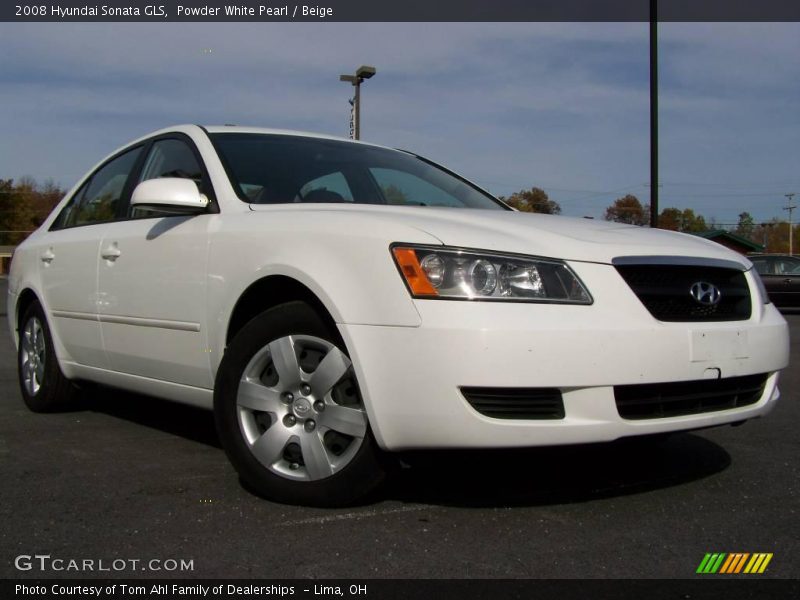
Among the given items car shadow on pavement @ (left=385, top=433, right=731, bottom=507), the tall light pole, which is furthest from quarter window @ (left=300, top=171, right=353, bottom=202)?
the tall light pole

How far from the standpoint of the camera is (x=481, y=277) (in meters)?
2.96

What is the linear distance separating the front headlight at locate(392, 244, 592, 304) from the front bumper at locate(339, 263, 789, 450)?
4cm

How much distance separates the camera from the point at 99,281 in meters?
4.59

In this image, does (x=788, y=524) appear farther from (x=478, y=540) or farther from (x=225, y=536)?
(x=225, y=536)

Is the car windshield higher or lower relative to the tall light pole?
lower

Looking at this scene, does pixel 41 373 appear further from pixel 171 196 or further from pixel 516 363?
pixel 516 363

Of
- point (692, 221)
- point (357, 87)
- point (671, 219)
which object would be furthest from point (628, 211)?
point (357, 87)

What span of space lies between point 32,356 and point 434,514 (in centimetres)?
343

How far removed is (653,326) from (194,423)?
2962mm

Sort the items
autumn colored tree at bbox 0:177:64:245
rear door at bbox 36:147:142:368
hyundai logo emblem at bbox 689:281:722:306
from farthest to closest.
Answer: autumn colored tree at bbox 0:177:64:245 → rear door at bbox 36:147:142:368 → hyundai logo emblem at bbox 689:281:722:306

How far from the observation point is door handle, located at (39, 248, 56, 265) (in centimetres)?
521

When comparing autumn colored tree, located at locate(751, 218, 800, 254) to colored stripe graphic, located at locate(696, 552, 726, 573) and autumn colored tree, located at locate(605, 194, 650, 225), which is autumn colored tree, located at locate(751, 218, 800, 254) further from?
colored stripe graphic, located at locate(696, 552, 726, 573)

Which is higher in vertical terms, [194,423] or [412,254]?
[412,254]

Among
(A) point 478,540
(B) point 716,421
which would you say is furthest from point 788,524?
(A) point 478,540
